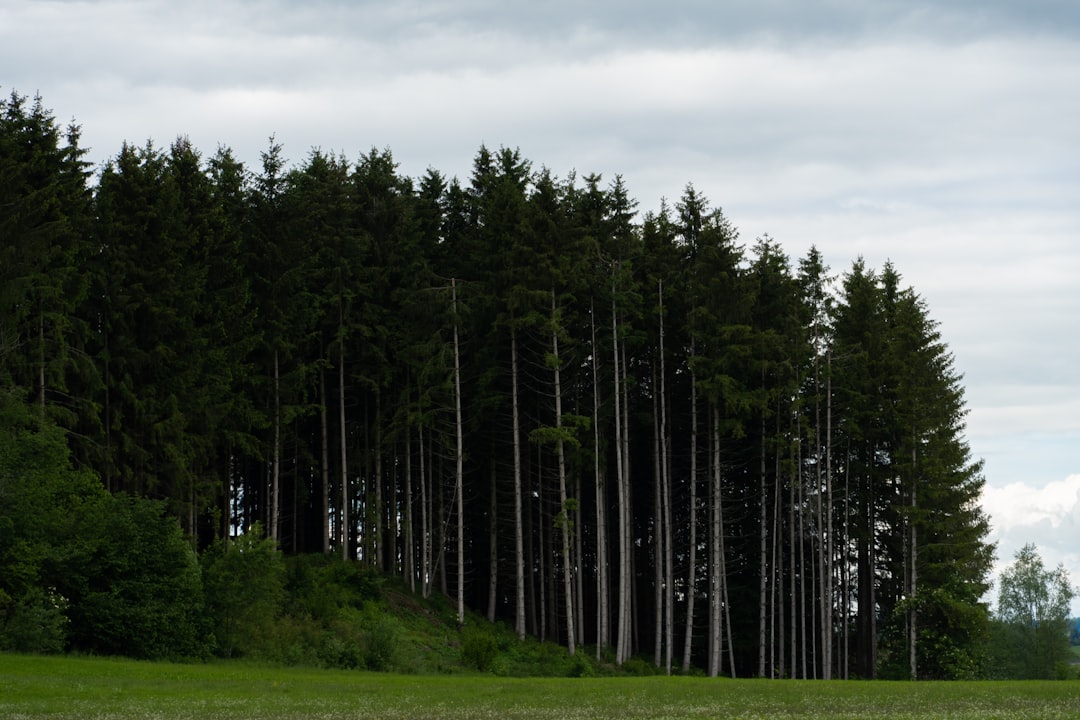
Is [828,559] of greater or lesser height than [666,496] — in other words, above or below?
below

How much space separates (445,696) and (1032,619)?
4531 centimetres

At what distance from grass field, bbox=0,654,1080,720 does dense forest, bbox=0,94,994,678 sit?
33.7 feet

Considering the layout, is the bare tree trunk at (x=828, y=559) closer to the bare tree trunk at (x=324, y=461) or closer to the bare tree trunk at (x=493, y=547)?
the bare tree trunk at (x=493, y=547)

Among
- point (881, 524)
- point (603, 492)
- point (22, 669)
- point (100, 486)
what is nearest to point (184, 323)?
point (100, 486)

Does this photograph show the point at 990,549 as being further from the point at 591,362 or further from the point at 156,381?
the point at 156,381

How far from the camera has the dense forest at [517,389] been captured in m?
46.1

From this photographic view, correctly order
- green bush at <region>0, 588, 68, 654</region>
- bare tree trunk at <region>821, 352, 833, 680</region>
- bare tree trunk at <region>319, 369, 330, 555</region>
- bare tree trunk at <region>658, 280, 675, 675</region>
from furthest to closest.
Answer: bare tree trunk at <region>821, 352, 833, 680</region> < bare tree trunk at <region>319, 369, 330, 555</region> < bare tree trunk at <region>658, 280, 675, 675</region> < green bush at <region>0, 588, 68, 654</region>

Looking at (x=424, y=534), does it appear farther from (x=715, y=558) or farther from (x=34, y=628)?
(x=34, y=628)

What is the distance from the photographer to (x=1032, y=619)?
214ft

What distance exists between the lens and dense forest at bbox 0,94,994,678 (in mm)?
46125

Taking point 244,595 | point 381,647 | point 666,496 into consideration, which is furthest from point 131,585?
point 666,496

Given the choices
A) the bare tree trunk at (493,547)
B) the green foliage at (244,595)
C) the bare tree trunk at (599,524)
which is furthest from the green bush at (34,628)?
the bare tree trunk at (599,524)

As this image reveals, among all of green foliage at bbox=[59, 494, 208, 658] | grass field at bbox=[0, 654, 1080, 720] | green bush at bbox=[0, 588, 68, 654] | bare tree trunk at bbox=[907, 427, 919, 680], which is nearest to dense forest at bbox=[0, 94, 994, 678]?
bare tree trunk at bbox=[907, 427, 919, 680]

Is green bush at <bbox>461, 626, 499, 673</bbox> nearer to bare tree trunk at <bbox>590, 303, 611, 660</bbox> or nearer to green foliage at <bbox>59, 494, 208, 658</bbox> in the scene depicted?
bare tree trunk at <bbox>590, 303, 611, 660</bbox>
